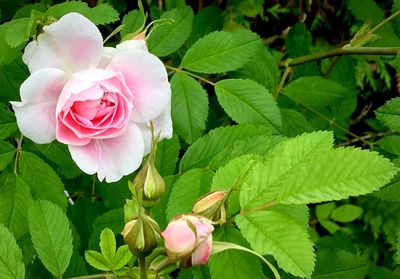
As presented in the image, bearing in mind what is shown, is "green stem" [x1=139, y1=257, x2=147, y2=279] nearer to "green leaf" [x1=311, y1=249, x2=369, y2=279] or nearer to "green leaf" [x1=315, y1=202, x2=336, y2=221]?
"green leaf" [x1=311, y1=249, x2=369, y2=279]

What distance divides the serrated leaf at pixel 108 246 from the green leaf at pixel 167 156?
29 cm

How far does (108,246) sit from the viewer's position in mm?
781

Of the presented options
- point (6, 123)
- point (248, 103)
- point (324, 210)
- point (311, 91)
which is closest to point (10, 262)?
point (6, 123)

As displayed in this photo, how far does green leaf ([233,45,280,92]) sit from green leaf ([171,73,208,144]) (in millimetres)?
230

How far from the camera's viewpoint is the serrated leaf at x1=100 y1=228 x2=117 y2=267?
2.55ft

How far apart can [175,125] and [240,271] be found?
0.36m

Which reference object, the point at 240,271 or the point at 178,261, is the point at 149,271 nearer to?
the point at 178,261

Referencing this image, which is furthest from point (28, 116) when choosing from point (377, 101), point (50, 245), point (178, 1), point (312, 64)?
point (377, 101)

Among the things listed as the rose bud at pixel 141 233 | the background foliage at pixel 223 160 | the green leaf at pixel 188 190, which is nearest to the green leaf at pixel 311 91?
the background foliage at pixel 223 160

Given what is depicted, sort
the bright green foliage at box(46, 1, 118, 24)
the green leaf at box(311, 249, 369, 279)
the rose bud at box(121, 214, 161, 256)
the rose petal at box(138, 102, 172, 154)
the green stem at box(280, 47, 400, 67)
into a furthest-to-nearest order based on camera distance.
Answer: the green leaf at box(311, 249, 369, 279), the green stem at box(280, 47, 400, 67), the bright green foliage at box(46, 1, 118, 24), the rose petal at box(138, 102, 172, 154), the rose bud at box(121, 214, 161, 256)

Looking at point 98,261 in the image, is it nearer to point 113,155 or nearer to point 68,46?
point 113,155

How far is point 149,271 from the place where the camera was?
69 cm

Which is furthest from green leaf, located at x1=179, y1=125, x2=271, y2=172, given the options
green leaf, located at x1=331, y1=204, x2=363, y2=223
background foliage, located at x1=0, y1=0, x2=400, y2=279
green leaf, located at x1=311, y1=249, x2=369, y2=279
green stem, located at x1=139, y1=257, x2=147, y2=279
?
green leaf, located at x1=331, y1=204, x2=363, y2=223

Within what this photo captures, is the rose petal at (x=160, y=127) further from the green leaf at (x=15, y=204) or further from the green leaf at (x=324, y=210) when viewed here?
the green leaf at (x=324, y=210)
